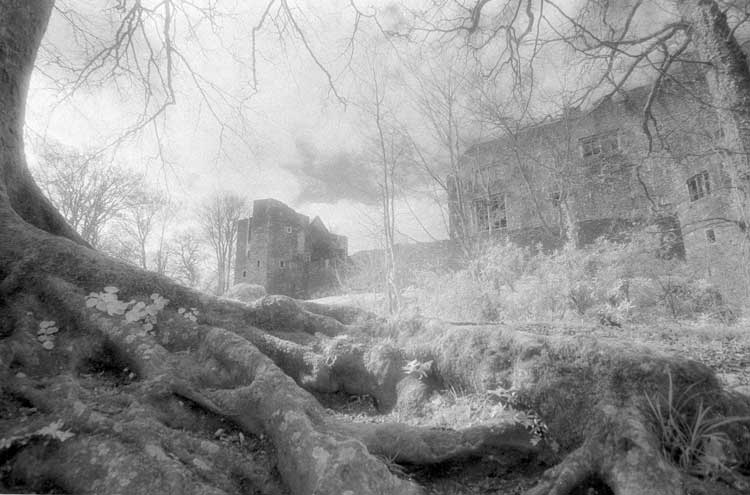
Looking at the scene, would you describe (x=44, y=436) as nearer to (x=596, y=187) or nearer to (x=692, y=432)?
Answer: (x=692, y=432)

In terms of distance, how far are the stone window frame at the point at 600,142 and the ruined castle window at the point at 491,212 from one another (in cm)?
520

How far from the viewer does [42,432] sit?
68.6 inches

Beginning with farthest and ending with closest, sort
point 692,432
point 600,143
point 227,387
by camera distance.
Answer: point 600,143 < point 227,387 < point 692,432

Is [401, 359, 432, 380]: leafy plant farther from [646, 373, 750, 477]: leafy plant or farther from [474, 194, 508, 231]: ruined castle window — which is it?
[474, 194, 508, 231]: ruined castle window

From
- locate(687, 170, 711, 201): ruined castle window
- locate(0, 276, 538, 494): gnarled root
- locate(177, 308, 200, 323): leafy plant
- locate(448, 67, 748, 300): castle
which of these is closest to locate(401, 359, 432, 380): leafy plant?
locate(0, 276, 538, 494): gnarled root

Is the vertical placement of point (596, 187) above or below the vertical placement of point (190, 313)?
above

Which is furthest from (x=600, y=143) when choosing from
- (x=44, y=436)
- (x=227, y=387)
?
(x=44, y=436)

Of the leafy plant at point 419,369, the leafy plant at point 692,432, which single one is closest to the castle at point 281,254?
the leafy plant at point 419,369

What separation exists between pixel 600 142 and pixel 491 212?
289 inches

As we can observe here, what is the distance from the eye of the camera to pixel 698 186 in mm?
15570

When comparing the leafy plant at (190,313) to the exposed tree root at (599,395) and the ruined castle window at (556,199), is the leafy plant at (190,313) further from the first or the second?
the ruined castle window at (556,199)

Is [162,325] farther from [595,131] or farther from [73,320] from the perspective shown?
[595,131]

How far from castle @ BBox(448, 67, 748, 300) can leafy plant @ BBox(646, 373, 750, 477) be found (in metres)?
10.8

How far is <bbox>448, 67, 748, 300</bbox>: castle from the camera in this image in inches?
501
